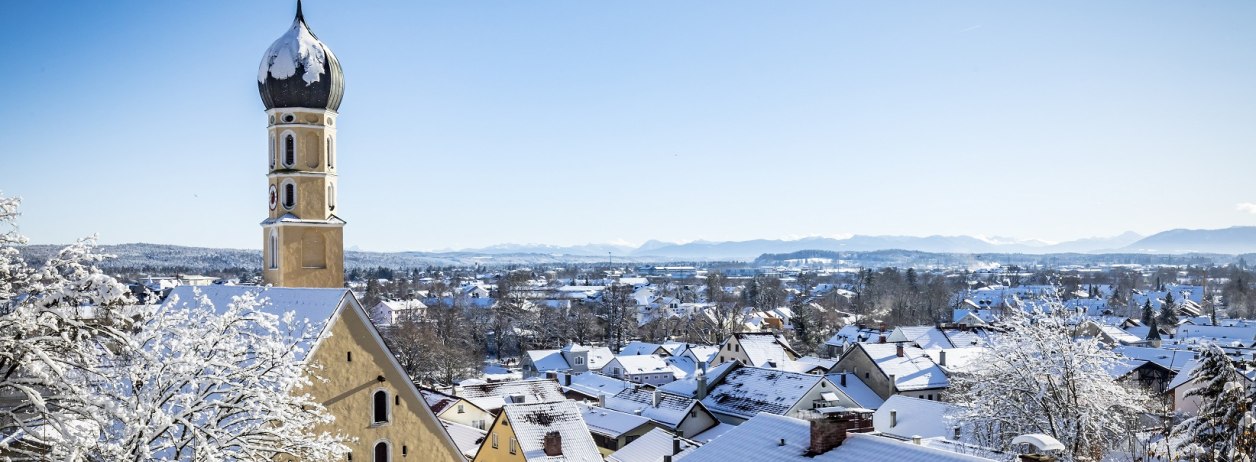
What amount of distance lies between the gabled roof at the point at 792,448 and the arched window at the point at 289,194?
542 inches

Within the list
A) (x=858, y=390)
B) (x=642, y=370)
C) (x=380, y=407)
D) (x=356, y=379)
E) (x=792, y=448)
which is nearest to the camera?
(x=792, y=448)

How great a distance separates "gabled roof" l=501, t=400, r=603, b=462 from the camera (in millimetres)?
29750

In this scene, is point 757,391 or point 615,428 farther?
point 757,391

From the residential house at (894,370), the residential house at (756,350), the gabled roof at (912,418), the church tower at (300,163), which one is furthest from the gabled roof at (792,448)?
the residential house at (756,350)

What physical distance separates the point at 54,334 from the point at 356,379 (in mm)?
11891

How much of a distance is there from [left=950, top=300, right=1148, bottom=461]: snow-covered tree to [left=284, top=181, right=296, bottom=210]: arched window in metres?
18.7

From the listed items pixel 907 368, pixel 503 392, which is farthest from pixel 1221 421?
pixel 907 368

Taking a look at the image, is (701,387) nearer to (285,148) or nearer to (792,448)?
(285,148)

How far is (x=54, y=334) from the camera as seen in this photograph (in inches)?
376

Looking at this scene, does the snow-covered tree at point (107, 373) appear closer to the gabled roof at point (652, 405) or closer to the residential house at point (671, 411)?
the residential house at point (671, 411)

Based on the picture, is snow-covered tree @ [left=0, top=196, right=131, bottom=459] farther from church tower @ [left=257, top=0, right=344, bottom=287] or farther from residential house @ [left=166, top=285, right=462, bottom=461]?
church tower @ [left=257, top=0, right=344, bottom=287]

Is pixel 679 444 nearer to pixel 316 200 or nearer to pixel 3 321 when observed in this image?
pixel 316 200

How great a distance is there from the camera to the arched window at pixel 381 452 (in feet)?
71.1

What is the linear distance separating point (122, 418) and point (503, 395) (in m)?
34.3
